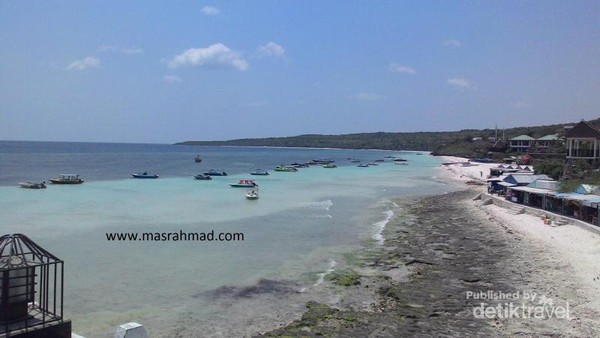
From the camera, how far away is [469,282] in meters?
15.2

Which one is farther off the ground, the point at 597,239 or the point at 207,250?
the point at 597,239

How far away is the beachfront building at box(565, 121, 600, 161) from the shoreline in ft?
82.8

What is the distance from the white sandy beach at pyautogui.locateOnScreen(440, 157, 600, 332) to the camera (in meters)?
13.4

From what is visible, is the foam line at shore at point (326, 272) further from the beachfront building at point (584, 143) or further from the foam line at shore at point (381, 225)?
the beachfront building at point (584, 143)

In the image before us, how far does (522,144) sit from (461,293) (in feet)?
307

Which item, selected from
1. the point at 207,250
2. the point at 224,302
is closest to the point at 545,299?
the point at 224,302

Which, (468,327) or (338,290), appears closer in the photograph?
(468,327)

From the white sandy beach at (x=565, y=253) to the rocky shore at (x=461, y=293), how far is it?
0.16 feet

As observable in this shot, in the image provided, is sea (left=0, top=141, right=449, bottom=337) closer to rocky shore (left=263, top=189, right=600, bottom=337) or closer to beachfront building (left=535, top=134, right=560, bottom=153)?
rocky shore (left=263, top=189, right=600, bottom=337)

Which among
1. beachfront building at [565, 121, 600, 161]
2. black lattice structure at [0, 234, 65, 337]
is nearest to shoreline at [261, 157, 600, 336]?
black lattice structure at [0, 234, 65, 337]

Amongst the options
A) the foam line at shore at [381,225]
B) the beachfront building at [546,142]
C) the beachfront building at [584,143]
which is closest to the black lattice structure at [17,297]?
the foam line at shore at [381,225]

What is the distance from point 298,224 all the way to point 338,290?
13272 millimetres

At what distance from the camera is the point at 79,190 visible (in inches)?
1800

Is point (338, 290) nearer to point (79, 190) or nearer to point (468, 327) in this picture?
point (468, 327)
